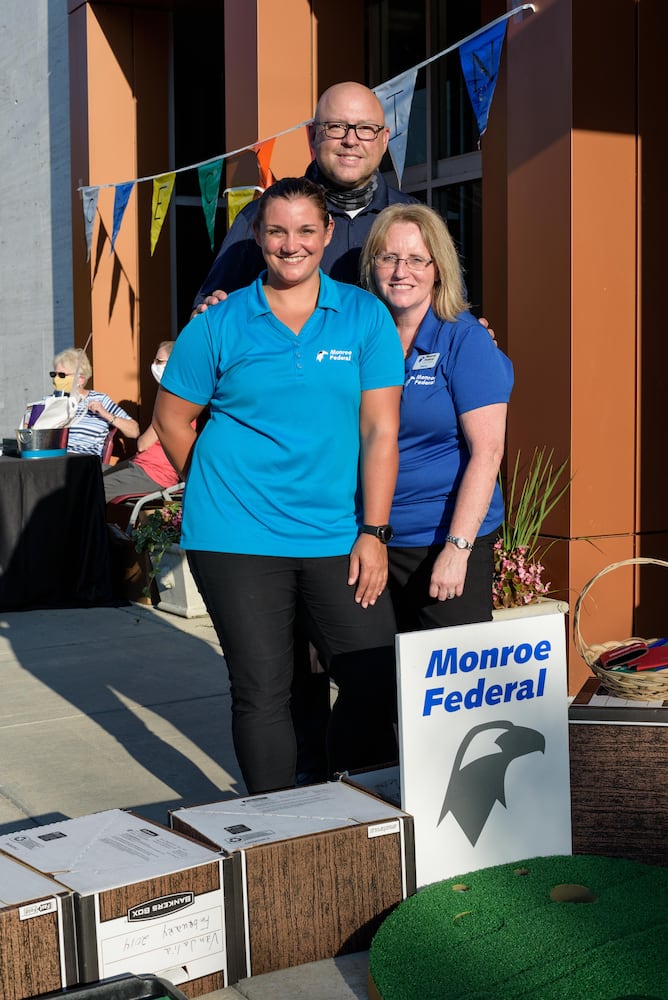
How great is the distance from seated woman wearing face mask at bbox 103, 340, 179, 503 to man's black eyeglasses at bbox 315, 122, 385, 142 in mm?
4822

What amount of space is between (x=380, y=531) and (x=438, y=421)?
13.4 inches

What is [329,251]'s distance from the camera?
3.35 metres

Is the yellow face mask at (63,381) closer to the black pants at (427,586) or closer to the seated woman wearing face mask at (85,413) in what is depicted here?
the seated woman wearing face mask at (85,413)

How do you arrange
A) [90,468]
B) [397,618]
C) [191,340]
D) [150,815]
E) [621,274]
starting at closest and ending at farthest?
[191,340]
[397,618]
[150,815]
[621,274]
[90,468]

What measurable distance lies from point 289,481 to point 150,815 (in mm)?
1331

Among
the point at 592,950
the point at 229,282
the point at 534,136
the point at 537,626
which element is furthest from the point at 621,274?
the point at 592,950

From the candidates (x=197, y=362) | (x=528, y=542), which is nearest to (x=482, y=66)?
(x=528, y=542)

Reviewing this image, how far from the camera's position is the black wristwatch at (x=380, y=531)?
2947 mm

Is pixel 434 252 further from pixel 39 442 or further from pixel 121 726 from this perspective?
pixel 39 442

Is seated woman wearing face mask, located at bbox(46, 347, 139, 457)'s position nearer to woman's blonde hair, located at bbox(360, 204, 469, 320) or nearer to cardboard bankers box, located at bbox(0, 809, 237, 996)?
woman's blonde hair, located at bbox(360, 204, 469, 320)

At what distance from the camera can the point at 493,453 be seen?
9.91 ft

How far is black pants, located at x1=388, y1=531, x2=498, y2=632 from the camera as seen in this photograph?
10.2 feet

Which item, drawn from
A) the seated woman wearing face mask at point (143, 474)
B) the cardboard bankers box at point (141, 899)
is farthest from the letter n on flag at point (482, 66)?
the cardboard bankers box at point (141, 899)

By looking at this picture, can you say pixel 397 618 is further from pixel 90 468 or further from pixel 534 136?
pixel 90 468
